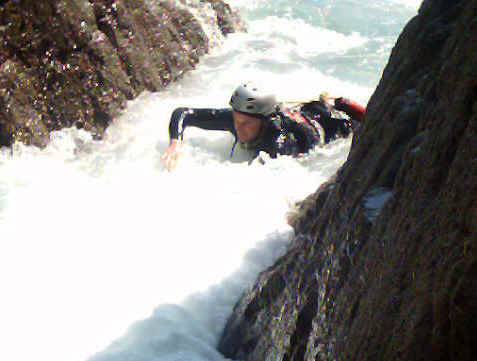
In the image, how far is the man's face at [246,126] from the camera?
4573mm

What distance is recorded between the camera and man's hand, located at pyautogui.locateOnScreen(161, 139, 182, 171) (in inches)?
183

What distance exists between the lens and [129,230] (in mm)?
3752

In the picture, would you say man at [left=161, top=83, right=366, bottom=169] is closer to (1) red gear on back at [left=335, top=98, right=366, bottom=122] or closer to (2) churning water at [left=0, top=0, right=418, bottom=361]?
(1) red gear on back at [left=335, top=98, right=366, bottom=122]

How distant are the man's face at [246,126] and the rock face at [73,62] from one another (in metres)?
2.06

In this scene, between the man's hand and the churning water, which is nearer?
the churning water

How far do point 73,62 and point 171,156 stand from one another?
6.34 ft

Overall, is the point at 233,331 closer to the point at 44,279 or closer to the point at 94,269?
the point at 94,269

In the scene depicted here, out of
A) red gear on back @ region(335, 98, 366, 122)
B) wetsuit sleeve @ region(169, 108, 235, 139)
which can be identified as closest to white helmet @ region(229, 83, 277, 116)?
wetsuit sleeve @ region(169, 108, 235, 139)

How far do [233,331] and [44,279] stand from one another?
5.04 ft

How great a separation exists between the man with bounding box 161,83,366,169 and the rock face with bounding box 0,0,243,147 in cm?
139

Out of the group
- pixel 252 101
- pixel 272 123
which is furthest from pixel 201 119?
pixel 272 123

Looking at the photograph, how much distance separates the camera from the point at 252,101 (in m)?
4.45

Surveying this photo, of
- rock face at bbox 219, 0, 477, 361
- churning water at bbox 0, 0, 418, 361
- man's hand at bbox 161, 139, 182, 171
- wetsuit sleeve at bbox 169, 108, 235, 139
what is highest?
rock face at bbox 219, 0, 477, 361

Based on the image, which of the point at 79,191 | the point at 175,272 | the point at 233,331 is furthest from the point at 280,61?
the point at 233,331
